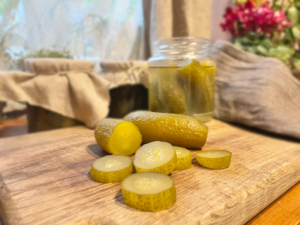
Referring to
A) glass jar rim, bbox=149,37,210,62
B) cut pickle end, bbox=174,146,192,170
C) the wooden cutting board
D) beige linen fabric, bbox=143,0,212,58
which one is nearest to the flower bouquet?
Answer: beige linen fabric, bbox=143,0,212,58

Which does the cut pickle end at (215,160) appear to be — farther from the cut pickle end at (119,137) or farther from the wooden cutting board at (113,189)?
the cut pickle end at (119,137)

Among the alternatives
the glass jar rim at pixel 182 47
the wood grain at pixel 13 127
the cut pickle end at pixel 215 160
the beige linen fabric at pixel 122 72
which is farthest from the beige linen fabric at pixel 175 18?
the cut pickle end at pixel 215 160

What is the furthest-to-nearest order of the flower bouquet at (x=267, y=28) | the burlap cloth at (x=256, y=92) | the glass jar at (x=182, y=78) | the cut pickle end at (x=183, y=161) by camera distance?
the flower bouquet at (x=267, y=28) < the burlap cloth at (x=256, y=92) < the glass jar at (x=182, y=78) < the cut pickle end at (x=183, y=161)

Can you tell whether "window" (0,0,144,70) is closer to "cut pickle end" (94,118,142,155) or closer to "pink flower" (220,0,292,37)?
"pink flower" (220,0,292,37)

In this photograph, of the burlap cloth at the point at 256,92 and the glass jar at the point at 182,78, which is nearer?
the glass jar at the point at 182,78

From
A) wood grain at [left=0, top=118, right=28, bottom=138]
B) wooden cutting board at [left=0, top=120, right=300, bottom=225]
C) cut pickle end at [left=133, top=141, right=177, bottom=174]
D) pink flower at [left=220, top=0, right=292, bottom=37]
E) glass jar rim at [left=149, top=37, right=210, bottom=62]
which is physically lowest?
wood grain at [left=0, top=118, right=28, bottom=138]

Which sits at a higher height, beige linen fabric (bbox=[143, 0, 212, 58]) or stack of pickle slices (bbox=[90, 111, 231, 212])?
beige linen fabric (bbox=[143, 0, 212, 58])

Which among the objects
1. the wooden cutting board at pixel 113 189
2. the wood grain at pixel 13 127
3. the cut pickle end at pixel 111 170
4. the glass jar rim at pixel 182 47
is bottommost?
the wood grain at pixel 13 127
